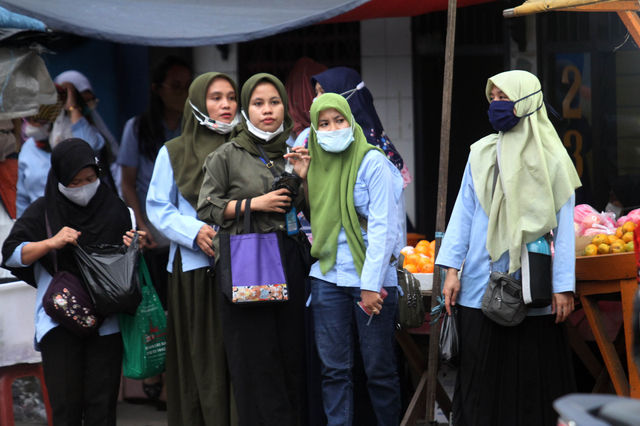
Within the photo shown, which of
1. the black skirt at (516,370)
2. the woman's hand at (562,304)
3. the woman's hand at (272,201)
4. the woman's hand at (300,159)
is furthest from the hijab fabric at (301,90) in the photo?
the woman's hand at (562,304)

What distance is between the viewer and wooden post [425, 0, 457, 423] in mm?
4602

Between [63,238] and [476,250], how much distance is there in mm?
1828

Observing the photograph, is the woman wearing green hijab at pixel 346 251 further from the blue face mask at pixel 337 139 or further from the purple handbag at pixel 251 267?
the purple handbag at pixel 251 267

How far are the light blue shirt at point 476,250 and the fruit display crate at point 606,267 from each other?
0.38m

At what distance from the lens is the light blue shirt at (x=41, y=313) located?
180 inches

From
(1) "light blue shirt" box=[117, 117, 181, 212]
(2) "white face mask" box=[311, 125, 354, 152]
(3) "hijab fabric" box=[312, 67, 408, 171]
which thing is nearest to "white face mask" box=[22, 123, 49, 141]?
(1) "light blue shirt" box=[117, 117, 181, 212]

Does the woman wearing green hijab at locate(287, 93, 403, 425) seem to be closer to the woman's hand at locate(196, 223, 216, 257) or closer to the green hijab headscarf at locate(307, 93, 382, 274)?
the green hijab headscarf at locate(307, 93, 382, 274)

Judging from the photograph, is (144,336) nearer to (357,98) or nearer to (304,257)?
(304,257)

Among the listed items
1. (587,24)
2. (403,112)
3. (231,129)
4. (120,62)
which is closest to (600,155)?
(587,24)

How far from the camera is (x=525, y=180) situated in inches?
165

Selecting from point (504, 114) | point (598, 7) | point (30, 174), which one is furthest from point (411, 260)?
point (30, 174)

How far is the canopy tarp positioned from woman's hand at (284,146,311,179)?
151 centimetres

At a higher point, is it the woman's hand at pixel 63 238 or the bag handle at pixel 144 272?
the woman's hand at pixel 63 238

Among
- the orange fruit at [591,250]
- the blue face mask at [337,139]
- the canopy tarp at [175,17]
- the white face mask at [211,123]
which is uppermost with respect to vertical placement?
the canopy tarp at [175,17]
